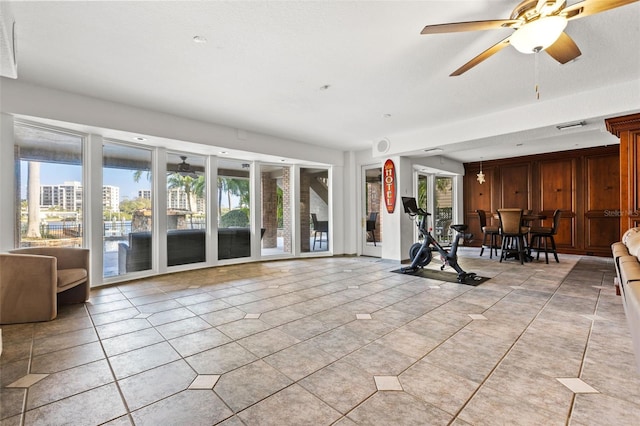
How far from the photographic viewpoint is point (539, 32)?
193cm

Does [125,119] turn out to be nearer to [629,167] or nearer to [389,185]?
[389,185]

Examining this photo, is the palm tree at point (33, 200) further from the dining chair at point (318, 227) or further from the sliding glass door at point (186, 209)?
the dining chair at point (318, 227)

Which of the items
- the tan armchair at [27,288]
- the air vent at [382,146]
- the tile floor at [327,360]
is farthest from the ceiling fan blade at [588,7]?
the tan armchair at [27,288]

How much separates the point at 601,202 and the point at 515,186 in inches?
69.4

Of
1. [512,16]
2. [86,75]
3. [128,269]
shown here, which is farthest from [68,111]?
[512,16]

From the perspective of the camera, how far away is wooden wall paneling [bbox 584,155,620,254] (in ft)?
21.5

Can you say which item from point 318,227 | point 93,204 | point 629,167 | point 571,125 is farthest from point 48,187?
point 629,167

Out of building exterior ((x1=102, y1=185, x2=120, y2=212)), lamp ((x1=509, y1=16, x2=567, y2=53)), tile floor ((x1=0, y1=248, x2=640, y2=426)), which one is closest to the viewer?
tile floor ((x1=0, y1=248, x2=640, y2=426))

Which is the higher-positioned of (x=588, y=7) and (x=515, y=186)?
(x=588, y=7)

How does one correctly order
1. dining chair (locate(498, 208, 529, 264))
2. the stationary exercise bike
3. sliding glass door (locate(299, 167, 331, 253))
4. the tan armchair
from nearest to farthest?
1. the tan armchair
2. the stationary exercise bike
3. dining chair (locate(498, 208, 529, 264))
4. sliding glass door (locate(299, 167, 331, 253))

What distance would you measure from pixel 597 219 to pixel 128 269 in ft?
31.9

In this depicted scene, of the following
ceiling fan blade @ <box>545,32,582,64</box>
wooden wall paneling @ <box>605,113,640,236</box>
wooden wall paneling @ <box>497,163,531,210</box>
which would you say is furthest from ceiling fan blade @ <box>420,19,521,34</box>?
wooden wall paneling @ <box>497,163,531,210</box>

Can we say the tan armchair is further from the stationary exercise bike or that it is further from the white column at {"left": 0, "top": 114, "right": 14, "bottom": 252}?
the stationary exercise bike

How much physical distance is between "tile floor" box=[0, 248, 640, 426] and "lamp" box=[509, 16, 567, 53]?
2.21 metres
